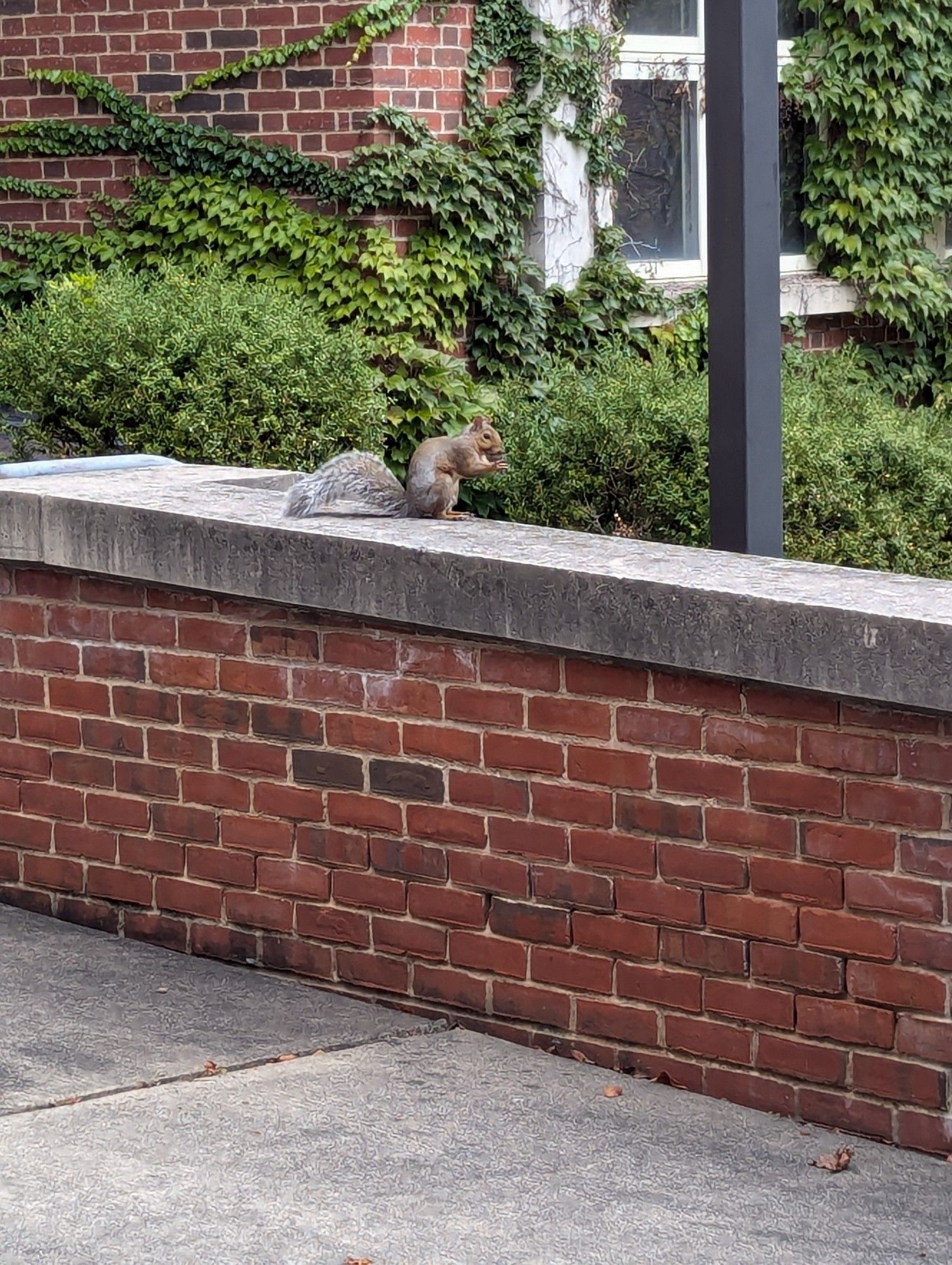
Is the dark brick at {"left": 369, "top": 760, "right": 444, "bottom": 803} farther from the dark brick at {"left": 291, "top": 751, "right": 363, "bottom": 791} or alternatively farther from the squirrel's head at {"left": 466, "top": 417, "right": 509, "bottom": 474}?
the squirrel's head at {"left": 466, "top": 417, "right": 509, "bottom": 474}

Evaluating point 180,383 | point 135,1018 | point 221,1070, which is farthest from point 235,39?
point 221,1070

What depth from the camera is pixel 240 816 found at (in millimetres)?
4340

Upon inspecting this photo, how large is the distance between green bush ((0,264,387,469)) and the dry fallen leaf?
13.3 ft

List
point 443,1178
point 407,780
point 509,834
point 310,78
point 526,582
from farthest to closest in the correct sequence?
point 310,78 < point 407,780 < point 509,834 < point 526,582 < point 443,1178

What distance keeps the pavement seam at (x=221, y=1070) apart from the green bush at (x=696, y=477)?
361 cm

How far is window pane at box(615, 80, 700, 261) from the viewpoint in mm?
10469

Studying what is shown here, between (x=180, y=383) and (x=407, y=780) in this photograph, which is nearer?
(x=407, y=780)

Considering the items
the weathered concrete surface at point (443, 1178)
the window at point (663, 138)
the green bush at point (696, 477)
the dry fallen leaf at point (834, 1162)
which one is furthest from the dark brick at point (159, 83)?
the dry fallen leaf at point (834, 1162)

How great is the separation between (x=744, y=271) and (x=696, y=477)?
10.2 feet

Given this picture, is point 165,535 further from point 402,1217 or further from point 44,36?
point 44,36

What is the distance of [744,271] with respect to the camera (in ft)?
14.0

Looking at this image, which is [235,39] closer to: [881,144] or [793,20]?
[793,20]

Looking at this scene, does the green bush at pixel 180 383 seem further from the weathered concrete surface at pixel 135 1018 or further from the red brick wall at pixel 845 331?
the red brick wall at pixel 845 331

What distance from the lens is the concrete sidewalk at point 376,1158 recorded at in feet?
9.95
